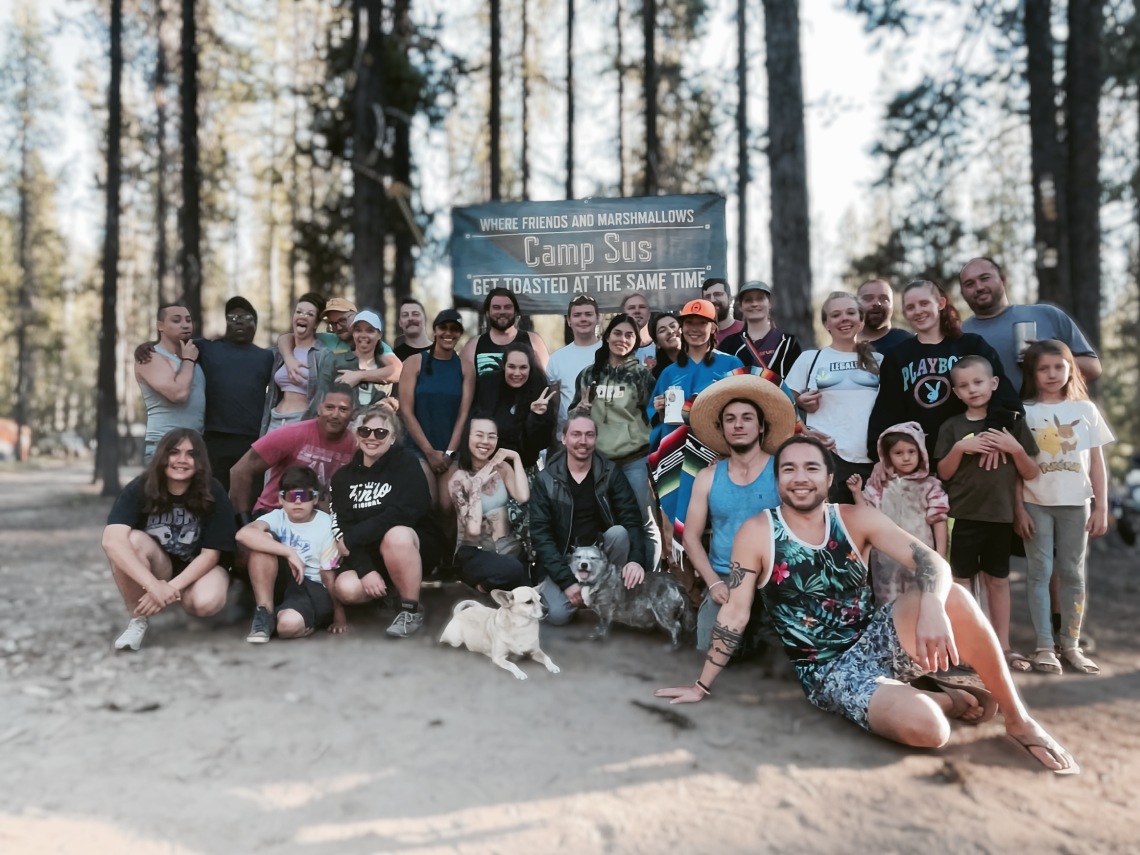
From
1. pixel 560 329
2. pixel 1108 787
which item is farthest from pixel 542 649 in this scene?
pixel 560 329

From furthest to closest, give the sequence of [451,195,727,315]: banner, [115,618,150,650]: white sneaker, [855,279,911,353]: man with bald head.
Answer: [451,195,727,315]: banner < [855,279,911,353]: man with bald head < [115,618,150,650]: white sneaker

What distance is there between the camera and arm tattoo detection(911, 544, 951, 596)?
371 cm

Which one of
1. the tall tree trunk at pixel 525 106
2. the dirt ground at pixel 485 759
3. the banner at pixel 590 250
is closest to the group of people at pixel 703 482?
the dirt ground at pixel 485 759

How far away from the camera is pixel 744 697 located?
4418 millimetres

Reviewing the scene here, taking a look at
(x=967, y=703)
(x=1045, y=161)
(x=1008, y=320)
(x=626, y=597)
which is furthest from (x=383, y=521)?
(x=1045, y=161)

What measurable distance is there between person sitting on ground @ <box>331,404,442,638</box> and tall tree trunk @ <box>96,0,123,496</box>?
13019 mm

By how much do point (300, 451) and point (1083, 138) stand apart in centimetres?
1116

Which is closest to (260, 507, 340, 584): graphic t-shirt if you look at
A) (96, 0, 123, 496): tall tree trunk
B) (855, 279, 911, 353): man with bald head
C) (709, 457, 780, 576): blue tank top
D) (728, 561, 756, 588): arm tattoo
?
(709, 457, 780, 576): blue tank top

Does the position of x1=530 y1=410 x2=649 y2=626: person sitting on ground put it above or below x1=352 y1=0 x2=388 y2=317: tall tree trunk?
below

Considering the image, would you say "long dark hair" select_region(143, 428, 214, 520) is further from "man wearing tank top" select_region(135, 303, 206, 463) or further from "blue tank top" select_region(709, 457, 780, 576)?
"blue tank top" select_region(709, 457, 780, 576)

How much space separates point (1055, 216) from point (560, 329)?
25.3 meters

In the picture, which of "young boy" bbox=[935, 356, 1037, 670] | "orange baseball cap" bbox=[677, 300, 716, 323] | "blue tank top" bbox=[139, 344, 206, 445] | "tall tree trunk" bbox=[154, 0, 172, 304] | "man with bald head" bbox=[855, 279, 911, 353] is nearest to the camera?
"young boy" bbox=[935, 356, 1037, 670]

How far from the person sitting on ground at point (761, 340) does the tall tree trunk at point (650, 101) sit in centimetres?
1053

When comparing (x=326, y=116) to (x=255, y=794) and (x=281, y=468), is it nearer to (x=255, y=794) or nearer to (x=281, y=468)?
(x=281, y=468)
